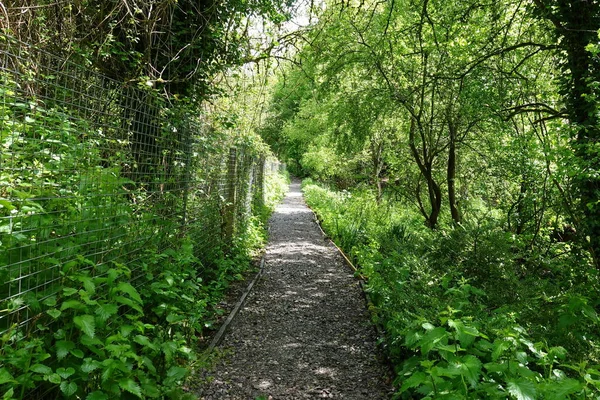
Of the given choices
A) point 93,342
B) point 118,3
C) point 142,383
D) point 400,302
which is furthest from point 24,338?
point 118,3

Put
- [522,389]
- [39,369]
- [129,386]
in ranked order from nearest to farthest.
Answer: [39,369], [522,389], [129,386]

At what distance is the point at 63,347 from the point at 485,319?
324 cm

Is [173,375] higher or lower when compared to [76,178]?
lower

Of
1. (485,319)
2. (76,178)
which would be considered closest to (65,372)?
(76,178)

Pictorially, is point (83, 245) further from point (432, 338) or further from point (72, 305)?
point (432, 338)

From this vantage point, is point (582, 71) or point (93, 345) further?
point (582, 71)

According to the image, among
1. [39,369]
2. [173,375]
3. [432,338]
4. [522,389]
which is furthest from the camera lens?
[173,375]

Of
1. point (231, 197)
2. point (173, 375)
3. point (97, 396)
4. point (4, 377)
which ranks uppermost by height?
point (231, 197)

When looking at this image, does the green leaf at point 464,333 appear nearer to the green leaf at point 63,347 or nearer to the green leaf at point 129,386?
the green leaf at point 129,386

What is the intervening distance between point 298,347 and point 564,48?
544 centimetres

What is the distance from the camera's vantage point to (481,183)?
990cm

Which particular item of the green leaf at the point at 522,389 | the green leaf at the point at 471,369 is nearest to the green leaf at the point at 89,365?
the green leaf at the point at 471,369

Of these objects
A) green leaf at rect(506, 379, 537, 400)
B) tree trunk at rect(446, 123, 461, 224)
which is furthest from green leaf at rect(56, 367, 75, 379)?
tree trunk at rect(446, 123, 461, 224)

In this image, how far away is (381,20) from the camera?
8523 mm
